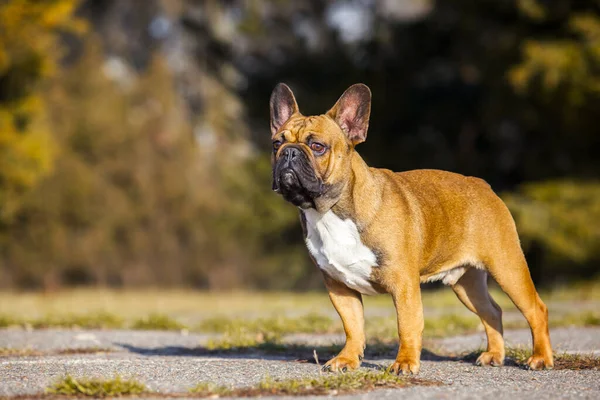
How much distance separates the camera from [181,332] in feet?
34.2

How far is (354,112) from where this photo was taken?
672 cm

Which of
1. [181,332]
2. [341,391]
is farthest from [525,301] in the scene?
[181,332]

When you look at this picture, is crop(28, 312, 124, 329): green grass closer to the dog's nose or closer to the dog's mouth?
the dog's mouth

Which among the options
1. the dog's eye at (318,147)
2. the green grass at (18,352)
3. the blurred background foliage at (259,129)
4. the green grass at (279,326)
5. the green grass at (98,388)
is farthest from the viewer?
the blurred background foliage at (259,129)

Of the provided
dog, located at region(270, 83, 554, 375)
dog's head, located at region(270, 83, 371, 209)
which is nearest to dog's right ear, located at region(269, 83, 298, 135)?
dog, located at region(270, 83, 554, 375)

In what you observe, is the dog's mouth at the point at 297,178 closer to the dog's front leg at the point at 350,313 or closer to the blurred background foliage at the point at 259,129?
the dog's front leg at the point at 350,313

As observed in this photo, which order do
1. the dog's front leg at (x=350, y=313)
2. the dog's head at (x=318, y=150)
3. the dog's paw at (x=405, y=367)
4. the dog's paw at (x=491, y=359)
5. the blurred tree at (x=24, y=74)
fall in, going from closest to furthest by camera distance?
the dog's paw at (x=405, y=367) → the dog's head at (x=318, y=150) → the dog's front leg at (x=350, y=313) → the dog's paw at (x=491, y=359) → the blurred tree at (x=24, y=74)

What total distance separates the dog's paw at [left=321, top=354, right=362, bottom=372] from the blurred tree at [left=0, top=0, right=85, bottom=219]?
587 inches

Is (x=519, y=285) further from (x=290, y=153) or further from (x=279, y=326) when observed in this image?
(x=279, y=326)

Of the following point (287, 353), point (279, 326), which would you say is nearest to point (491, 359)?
point (287, 353)

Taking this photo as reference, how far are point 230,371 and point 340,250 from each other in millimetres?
1182

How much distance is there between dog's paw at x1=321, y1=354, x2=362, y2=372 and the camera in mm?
6262

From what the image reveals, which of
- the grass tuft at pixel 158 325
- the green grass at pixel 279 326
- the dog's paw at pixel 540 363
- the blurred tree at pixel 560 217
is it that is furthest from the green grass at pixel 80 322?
the blurred tree at pixel 560 217

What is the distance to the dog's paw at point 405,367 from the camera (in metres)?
5.95
